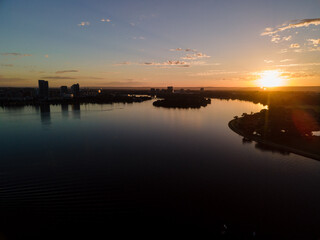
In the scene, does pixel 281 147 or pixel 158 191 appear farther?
pixel 281 147

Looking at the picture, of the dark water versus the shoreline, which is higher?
the shoreline

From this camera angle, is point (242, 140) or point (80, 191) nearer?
point (80, 191)

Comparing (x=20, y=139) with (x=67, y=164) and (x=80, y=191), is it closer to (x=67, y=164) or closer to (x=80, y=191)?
(x=67, y=164)

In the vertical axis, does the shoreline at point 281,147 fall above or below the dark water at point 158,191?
above

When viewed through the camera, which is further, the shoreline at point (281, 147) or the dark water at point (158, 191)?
the shoreline at point (281, 147)

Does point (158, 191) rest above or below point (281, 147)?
below

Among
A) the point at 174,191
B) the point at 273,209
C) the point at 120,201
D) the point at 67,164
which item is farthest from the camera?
the point at 67,164

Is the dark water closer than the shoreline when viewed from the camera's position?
Yes

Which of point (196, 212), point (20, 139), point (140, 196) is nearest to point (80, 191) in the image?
point (140, 196)
